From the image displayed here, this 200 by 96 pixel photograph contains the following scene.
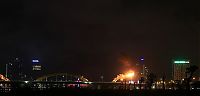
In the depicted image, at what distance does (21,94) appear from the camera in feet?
218

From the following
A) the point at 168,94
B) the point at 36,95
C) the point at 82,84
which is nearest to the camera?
the point at 36,95

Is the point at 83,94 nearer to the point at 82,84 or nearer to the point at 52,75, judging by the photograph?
the point at 82,84

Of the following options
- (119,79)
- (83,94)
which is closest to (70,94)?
(83,94)

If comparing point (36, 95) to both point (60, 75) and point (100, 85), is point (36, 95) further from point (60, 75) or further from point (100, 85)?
point (60, 75)

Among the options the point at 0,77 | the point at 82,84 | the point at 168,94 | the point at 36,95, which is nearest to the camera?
the point at 36,95

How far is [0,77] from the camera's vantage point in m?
164

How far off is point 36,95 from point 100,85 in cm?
10195

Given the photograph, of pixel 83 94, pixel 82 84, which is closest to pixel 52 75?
pixel 82 84

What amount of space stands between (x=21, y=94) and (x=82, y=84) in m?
109

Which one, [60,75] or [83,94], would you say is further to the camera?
[60,75]

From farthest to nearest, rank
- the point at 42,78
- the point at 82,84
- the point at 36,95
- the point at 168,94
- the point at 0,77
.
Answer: the point at 42,78 < the point at 82,84 < the point at 0,77 < the point at 168,94 < the point at 36,95

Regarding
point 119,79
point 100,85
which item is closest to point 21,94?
point 100,85

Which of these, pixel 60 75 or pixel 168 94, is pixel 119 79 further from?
pixel 168 94

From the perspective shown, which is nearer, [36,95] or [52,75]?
[36,95]
